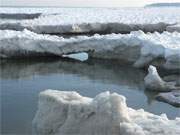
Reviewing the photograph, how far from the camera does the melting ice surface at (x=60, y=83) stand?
29.9ft

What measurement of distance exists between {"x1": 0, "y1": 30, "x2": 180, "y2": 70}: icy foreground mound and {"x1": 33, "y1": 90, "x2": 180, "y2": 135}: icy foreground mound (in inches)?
340

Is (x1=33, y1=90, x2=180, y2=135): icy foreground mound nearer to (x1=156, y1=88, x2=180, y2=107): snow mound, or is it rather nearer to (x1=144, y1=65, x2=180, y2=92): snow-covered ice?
(x1=156, y1=88, x2=180, y2=107): snow mound

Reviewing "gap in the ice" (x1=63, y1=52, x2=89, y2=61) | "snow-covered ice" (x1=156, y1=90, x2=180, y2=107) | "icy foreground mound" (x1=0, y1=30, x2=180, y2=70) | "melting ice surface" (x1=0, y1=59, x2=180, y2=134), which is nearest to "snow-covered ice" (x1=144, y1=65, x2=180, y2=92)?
"melting ice surface" (x1=0, y1=59, x2=180, y2=134)

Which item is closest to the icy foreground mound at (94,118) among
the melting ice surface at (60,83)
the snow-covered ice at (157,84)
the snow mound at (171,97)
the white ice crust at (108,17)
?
the melting ice surface at (60,83)

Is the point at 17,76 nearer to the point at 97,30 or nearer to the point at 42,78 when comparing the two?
the point at 42,78

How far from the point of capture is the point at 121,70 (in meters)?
14.7

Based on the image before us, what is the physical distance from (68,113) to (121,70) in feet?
28.7

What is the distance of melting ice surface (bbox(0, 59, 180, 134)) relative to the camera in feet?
29.9

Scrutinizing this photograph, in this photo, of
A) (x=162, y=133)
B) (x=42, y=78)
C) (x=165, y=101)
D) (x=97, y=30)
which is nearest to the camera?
(x=162, y=133)

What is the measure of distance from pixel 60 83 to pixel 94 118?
6873 millimetres

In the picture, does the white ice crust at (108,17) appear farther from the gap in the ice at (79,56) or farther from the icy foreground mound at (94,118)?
the icy foreground mound at (94,118)

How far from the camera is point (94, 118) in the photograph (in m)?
5.74

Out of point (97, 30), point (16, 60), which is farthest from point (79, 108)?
point (97, 30)

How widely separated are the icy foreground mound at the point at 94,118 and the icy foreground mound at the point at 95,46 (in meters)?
8.65
